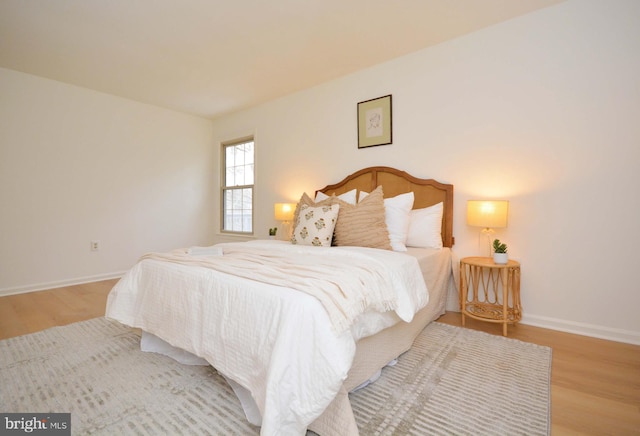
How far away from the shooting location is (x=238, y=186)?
16.3 ft

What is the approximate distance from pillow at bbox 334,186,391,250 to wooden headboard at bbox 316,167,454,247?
1.88ft

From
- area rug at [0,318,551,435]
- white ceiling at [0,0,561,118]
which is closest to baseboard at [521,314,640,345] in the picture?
area rug at [0,318,551,435]

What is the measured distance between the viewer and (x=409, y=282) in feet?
6.14

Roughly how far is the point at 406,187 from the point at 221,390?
235 centimetres

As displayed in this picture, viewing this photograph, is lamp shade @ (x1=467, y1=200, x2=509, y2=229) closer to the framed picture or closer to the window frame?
the framed picture

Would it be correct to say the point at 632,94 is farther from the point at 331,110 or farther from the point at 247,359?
the point at 247,359

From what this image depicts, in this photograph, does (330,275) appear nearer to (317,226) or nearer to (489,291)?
(317,226)

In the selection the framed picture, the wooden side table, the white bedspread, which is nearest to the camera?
the white bedspread

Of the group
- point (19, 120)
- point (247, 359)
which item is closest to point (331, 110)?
point (247, 359)

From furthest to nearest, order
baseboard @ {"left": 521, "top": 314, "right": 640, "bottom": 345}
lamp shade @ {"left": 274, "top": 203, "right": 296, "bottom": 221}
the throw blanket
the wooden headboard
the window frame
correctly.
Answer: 1. the window frame
2. lamp shade @ {"left": 274, "top": 203, "right": 296, "bottom": 221}
3. the wooden headboard
4. baseboard @ {"left": 521, "top": 314, "right": 640, "bottom": 345}
5. the throw blanket

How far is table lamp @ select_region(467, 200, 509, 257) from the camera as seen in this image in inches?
92.4

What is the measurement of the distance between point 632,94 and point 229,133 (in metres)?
4.67

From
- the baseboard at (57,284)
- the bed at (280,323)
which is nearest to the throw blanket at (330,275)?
the bed at (280,323)

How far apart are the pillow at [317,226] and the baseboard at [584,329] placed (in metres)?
1.76
